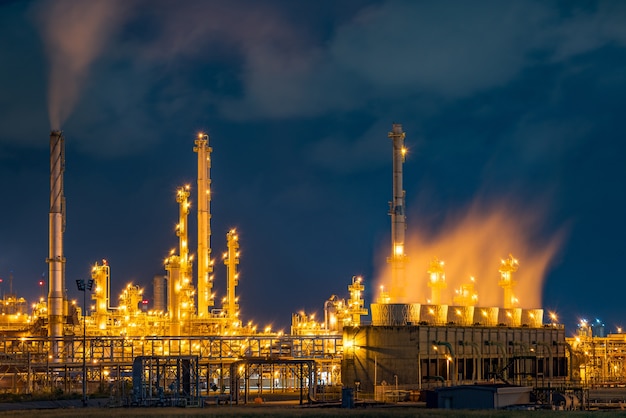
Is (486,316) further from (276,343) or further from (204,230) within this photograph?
(204,230)

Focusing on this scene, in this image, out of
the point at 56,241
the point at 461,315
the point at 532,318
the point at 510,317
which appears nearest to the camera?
the point at 461,315

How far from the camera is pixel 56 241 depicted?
9800cm

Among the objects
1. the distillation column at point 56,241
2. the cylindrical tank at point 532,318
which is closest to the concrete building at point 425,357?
the cylindrical tank at point 532,318

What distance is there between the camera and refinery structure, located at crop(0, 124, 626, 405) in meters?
78.1

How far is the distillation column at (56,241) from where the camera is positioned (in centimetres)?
9612

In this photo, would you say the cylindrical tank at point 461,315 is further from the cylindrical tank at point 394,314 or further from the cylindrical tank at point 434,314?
the cylindrical tank at point 394,314

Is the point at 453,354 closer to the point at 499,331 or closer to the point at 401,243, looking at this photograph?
the point at 499,331

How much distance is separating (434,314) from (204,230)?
35505mm

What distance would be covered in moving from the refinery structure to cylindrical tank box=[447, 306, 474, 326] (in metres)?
0.16

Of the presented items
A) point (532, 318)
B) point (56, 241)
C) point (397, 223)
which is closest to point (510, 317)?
point (532, 318)

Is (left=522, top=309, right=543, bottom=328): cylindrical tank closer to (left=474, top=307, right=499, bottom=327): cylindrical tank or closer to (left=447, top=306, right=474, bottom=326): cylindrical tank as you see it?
(left=474, top=307, right=499, bottom=327): cylindrical tank

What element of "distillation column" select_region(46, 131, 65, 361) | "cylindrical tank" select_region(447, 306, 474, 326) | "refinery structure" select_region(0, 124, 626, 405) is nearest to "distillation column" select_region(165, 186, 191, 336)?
"refinery structure" select_region(0, 124, 626, 405)

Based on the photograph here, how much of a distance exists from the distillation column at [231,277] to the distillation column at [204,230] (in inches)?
198

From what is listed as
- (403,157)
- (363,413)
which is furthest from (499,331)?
(363,413)
